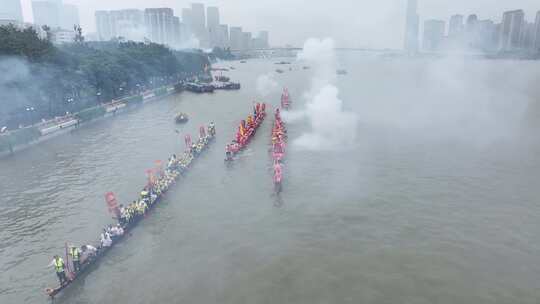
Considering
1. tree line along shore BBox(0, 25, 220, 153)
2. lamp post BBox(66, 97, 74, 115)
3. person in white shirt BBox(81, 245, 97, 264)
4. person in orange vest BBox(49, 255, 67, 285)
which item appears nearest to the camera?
person in orange vest BBox(49, 255, 67, 285)

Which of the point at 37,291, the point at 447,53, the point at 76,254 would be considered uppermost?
the point at 447,53

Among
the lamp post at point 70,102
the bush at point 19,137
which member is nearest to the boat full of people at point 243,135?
the bush at point 19,137

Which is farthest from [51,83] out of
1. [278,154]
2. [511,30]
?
[511,30]

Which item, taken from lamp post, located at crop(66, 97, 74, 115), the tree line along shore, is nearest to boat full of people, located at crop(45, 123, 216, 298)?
the tree line along shore

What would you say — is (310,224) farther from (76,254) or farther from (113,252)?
(76,254)

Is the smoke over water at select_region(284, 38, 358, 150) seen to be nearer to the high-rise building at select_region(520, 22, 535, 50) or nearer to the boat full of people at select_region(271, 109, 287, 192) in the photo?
the boat full of people at select_region(271, 109, 287, 192)

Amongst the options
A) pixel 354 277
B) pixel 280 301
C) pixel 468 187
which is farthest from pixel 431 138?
pixel 280 301

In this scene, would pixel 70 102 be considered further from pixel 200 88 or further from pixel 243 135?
pixel 200 88
